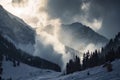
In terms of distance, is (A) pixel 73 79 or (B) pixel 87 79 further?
(A) pixel 73 79

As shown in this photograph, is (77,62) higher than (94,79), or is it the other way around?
(77,62)

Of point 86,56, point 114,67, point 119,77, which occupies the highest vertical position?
point 86,56

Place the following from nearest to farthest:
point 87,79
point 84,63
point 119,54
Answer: point 87,79 → point 119,54 → point 84,63

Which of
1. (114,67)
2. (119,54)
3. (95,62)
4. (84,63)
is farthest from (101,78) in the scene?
(84,63)

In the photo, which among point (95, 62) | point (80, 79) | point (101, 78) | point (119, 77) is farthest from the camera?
point (95, 62)

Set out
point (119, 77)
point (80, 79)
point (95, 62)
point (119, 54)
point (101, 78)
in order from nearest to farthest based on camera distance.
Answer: point (119, 77)
point (101, 78)
point (80, 79)
point (119, 54)
point (95, 62)

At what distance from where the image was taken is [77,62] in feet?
656

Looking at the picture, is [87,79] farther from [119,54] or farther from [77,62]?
[77,62]

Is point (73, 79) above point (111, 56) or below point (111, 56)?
below

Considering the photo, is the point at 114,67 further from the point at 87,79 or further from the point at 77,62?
the point at 77,62

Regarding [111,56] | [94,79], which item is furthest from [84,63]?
[94,79]

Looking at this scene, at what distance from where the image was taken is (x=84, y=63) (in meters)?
195

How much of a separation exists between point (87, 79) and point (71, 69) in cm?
10062

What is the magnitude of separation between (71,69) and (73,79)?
89217 millimetres
